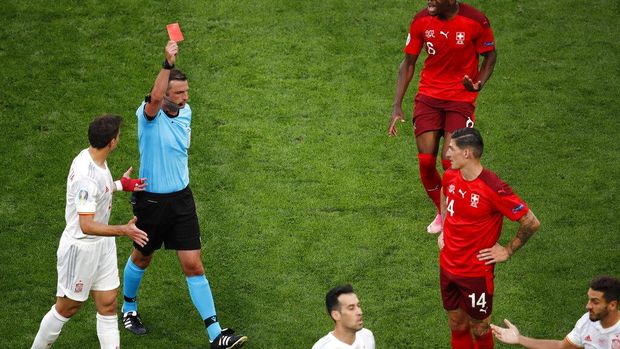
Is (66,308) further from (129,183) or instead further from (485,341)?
(485,341)

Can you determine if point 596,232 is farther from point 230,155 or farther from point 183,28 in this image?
point 183,28

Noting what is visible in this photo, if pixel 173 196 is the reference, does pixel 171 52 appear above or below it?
above

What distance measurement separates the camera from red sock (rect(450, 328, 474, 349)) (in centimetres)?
877

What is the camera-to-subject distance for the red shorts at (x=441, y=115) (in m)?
10.4

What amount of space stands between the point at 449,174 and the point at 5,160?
605 centimetres

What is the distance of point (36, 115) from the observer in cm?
1316

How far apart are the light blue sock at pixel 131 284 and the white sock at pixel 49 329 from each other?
3.51 feet

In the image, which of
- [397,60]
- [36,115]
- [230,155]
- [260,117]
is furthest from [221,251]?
[397,60]

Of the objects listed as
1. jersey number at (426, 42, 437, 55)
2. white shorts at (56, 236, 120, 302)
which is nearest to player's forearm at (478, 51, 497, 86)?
jersey number at (426, 42, 437, 55)

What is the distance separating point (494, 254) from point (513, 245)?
18 cm

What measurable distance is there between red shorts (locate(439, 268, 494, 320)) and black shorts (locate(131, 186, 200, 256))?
2.33 meters

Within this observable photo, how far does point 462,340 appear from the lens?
878 cm

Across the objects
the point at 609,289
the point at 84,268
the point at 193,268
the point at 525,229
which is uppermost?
the point at 525,229

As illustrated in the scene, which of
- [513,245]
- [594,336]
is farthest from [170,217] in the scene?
[594,336]
